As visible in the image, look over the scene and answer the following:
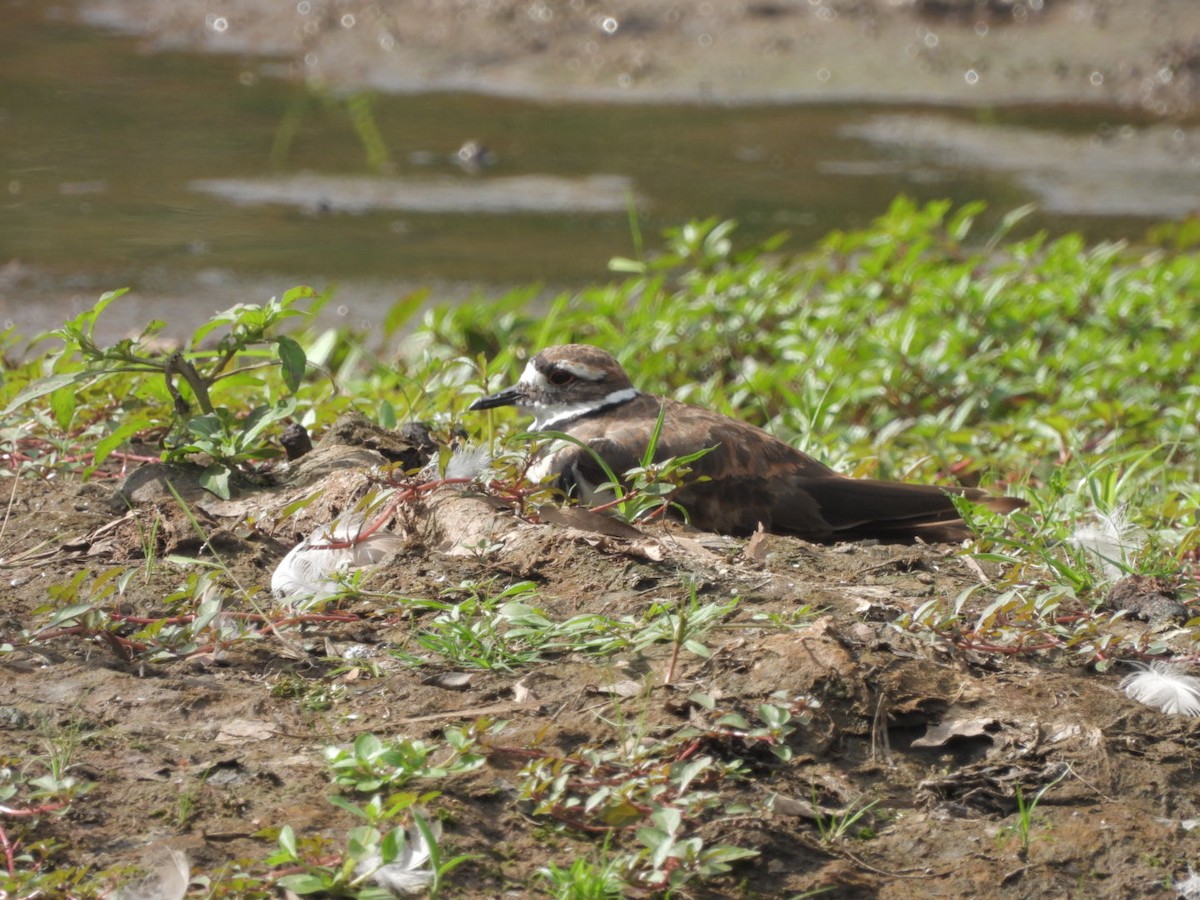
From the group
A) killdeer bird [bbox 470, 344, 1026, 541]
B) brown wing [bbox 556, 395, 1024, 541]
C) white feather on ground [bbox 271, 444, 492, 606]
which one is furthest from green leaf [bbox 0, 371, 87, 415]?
brown wing [bbox 556, 395, 1024, 541]

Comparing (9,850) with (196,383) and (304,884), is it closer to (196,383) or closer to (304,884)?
(304,884)

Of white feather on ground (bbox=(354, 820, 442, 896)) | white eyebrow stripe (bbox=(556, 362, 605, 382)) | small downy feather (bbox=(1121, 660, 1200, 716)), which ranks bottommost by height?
small downy feather (bbox=(1121, 660, 1200, 716))

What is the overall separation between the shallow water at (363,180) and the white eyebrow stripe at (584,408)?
3.87 m

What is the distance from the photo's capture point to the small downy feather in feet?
11.9

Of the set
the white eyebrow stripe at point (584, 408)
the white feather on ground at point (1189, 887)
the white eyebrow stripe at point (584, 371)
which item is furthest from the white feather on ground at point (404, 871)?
the white eyebrow stripe at point (584, 371)

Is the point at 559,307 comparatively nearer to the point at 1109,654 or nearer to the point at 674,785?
the point at 1109,654

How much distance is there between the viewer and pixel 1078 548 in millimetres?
4391

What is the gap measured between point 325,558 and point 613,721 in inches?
42.0

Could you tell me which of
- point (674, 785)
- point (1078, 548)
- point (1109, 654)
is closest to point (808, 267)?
point (1078, 548)

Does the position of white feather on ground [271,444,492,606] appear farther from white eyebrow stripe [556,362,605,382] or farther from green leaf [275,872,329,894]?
white eyebrow stripe [556,362,605,382]

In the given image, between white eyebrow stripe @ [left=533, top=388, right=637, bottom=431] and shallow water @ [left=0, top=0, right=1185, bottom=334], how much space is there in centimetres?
387

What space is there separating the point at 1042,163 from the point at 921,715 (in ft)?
33.4

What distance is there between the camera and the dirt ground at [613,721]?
120 inches

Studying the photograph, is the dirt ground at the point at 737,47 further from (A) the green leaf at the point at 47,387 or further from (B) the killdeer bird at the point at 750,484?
(A) the green leaf at the point at 47,387
